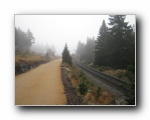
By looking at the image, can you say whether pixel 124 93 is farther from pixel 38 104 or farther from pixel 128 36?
pixel 38 104

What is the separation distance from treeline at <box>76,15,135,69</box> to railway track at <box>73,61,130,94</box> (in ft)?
0.75

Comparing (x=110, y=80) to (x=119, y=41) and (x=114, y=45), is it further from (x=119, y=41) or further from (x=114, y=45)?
(x=119, y=41)

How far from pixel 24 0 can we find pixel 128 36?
243 centimetres

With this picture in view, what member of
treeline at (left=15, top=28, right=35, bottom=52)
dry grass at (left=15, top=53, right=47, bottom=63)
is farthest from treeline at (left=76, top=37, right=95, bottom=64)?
treeline at (left=15, top=28, right=35, bottom=52)

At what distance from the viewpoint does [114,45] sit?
4.71 m


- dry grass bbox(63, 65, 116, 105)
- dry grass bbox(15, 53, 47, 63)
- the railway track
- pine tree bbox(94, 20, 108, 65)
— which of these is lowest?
dry grass bbox(63, 65, 116, 105)

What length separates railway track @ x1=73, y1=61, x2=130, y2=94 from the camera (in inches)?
181

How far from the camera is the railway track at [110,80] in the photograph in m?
4.60

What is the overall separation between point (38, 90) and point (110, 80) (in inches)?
63.9

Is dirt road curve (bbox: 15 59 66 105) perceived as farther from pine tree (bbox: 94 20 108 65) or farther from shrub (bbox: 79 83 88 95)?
pine tree (bbox: 94 20 108 65)

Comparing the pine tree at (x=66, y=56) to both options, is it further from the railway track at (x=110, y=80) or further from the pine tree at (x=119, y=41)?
the pine tree at (x=119, y=41)

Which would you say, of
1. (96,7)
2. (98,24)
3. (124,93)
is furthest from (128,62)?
(96,7)

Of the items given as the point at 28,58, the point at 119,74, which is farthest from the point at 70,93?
the point at 28,58

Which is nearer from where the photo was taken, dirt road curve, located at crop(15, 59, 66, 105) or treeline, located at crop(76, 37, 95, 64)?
dirt road curve, located at crop(15, 59, 66, 105)
